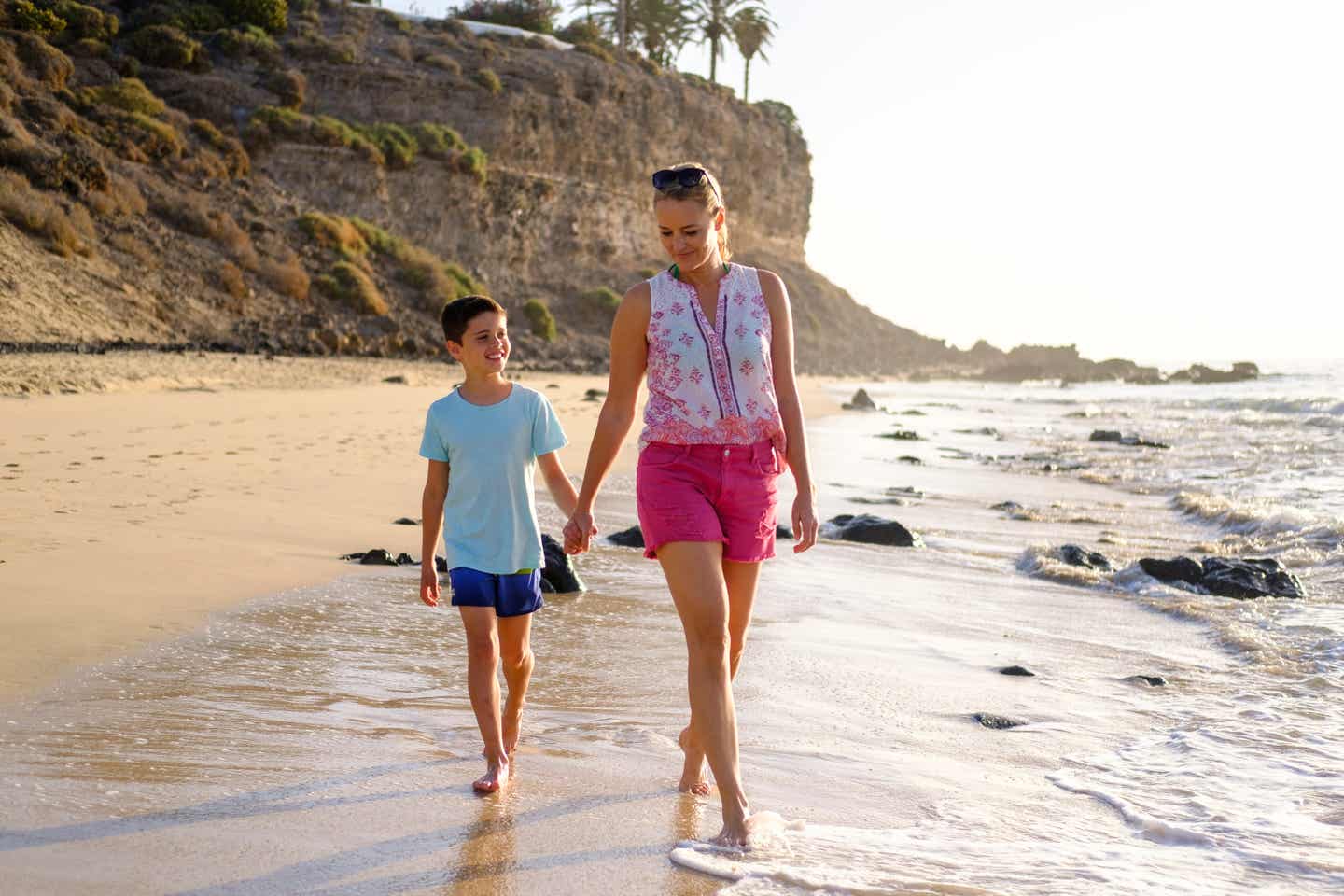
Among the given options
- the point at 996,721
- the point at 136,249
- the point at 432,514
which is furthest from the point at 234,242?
the point at 996,721

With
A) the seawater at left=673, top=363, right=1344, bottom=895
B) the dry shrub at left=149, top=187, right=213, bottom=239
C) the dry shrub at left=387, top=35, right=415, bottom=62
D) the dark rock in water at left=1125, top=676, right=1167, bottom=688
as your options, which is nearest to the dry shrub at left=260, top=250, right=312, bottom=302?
the dry shrub at left=149, top=187, right=213, bottom=239

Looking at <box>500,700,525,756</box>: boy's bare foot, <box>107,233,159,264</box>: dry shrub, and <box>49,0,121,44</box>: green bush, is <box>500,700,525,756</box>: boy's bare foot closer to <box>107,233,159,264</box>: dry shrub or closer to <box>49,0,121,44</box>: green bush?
<box>107,233,159,264</box>: dry shrub

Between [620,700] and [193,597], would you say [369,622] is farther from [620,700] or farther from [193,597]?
[620,700]

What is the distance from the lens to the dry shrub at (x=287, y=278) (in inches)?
1121

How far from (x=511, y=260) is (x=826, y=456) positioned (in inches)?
1295

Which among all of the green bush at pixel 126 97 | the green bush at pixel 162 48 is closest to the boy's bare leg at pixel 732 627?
the green bush at pixel 126 97

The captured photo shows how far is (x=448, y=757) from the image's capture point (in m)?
3.88

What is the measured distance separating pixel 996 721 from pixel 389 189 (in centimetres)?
4048

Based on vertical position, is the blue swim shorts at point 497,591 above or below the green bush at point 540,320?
below

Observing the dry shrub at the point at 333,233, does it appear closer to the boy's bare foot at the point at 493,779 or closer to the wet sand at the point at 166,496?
the wet sand at the point at 166,496

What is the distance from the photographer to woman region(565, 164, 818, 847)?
3.39 m

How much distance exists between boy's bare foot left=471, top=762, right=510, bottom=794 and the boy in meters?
0.04

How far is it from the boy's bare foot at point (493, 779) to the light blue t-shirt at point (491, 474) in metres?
0.56

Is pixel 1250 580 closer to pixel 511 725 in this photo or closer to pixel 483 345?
pixel 511 725
